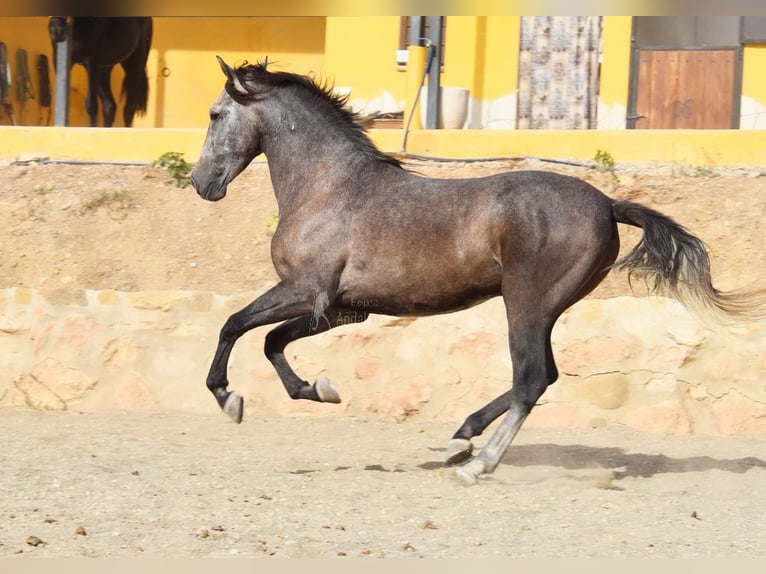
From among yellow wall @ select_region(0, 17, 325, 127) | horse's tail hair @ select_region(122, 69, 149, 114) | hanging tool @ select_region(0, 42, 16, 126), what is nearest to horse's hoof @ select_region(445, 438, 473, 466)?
yellow wall @ select_region(0, 17, 325, 127)

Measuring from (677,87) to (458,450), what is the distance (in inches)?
348

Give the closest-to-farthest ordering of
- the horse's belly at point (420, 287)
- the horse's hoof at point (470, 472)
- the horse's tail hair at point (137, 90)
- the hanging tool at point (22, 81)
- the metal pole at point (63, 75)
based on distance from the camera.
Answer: the horse's hoof at point (470, 472) < the horse's belly at point (420, 287) < the metal pole at point (63, 75) < the horse's tail hair at point (137, 90) < the hanging tool at point (22, 81)

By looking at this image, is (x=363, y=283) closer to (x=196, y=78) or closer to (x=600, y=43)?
(x=600, y=43)

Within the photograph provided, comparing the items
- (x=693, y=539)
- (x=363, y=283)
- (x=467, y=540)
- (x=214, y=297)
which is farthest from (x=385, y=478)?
(x=214, y=297)

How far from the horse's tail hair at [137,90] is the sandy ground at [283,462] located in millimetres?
4608

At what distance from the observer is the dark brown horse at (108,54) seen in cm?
1443

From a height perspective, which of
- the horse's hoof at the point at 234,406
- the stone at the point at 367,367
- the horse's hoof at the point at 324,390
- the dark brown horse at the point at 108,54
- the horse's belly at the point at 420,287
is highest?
the dark brown horse at the point at 108,54

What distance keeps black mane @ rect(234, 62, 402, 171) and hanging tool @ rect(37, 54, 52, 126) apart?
32.4 feet

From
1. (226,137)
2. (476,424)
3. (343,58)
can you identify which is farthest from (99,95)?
(476,424)

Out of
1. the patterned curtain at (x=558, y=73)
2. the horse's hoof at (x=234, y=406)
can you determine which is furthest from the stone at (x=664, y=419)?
the patterned curtain at (x=558, y=73)

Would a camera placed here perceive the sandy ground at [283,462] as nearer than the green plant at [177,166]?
Yes

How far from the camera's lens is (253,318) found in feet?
20.6

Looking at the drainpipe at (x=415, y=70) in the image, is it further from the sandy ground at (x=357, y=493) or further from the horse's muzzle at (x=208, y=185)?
the horse's muzzle at (x=208, y=185)

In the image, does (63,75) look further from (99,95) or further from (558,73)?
(558,73)
